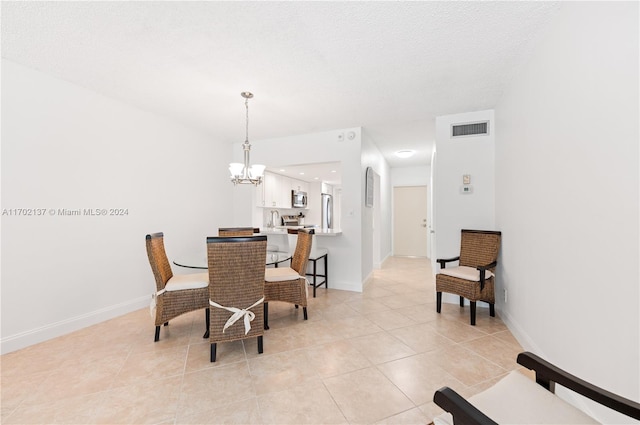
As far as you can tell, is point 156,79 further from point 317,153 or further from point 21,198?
point 317,153

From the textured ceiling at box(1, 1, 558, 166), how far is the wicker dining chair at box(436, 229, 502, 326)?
1645mm

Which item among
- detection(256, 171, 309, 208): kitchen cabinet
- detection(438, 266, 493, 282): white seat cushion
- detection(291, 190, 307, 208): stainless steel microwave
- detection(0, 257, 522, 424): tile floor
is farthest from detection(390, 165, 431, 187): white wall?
detection(0, 257, 522, 424): tile floor

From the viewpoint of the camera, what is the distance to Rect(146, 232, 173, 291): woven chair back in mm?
2303

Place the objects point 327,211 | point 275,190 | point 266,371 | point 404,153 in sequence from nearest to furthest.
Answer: point 266,371 < point 404,153 < point 275,190 < point 327,211

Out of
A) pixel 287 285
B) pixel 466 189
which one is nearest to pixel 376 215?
pixel 466 189

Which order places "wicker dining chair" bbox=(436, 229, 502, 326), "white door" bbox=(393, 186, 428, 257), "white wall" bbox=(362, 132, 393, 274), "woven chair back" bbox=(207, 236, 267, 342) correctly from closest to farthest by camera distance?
"woven chair back" bbox=(207, 236, 267, 342) → "wicker dining chair" bbox=(436, 229, 502, 326) → "white wall" bbox=(362, 132, 393, 274) → "white door" bbox=(393, 186, 428, 257)

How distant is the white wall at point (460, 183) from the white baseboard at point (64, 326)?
13.1 feet

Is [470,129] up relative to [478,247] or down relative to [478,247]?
up

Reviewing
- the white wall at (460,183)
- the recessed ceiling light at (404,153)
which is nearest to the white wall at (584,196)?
the white wall at (460,183)

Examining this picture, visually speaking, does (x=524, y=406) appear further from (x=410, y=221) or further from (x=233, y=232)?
(x=410, y=221)

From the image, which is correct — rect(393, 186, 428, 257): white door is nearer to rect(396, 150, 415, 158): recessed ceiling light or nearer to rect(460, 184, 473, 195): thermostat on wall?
rect(396, 150, 415, 158): recessed ceiling light

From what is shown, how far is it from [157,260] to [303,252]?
1416 millimetres

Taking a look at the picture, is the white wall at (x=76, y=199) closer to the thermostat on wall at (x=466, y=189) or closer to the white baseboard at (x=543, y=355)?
the white baseboard at (x=543, y=355)

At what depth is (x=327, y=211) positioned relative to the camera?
28.6ft
